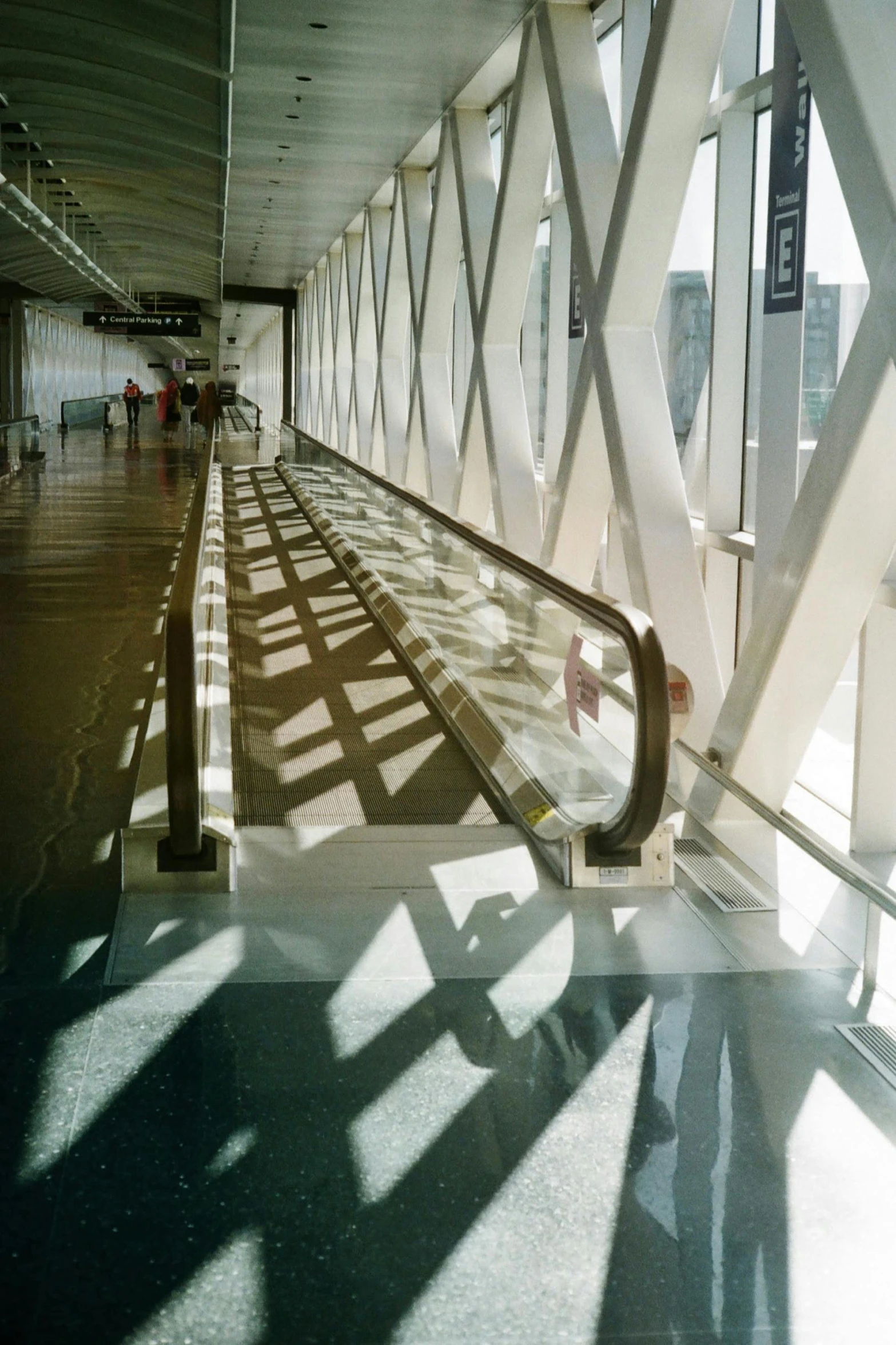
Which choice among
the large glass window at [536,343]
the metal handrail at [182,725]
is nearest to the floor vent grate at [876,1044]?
the metal handrail at [182,725]

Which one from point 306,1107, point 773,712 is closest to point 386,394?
point 773,712

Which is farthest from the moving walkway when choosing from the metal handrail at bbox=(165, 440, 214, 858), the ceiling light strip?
the ceiling light strip

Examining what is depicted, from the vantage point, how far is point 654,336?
29.1 ft

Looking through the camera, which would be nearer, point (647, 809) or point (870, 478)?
point (647, 809)

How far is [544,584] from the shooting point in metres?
5.55

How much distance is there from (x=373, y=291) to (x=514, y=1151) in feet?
69.9

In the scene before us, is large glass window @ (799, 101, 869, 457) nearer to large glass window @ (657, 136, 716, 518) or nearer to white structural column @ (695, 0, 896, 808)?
large glass window @ (657, 136, 716, 518)

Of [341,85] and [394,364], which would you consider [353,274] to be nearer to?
[394,364]

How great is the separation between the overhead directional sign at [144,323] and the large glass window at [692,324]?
1396 inches

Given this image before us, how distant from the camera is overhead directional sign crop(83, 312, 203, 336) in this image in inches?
1761

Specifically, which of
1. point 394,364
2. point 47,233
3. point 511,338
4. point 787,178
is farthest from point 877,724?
point 47,233

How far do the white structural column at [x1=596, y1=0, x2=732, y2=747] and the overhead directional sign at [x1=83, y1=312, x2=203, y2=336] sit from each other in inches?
1504

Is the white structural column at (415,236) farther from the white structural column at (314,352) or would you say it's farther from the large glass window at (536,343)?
the white structural column at (314,352)

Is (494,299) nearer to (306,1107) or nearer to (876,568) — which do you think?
(876,568)
